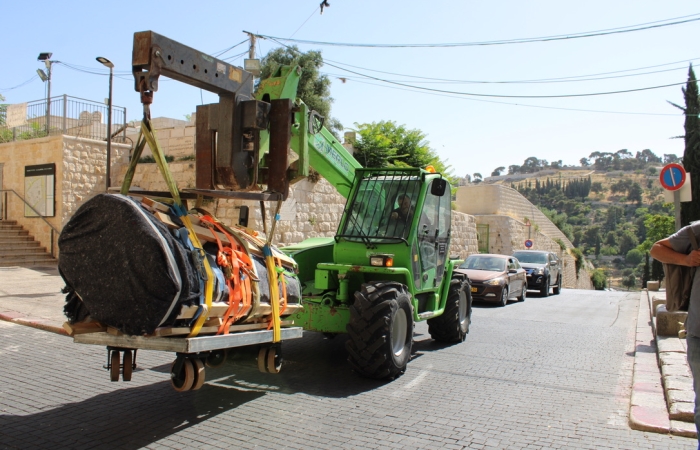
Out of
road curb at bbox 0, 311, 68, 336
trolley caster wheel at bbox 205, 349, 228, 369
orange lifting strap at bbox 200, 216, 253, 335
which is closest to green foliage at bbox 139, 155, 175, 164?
road curb at bbox 0, 311, 68, 336

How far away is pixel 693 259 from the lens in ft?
13.5

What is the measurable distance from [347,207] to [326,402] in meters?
3.07

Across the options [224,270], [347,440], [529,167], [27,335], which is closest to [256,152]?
[224,270]

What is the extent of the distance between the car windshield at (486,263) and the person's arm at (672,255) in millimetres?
12966

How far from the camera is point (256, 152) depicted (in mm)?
5098

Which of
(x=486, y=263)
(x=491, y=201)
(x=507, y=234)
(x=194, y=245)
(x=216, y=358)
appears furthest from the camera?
(x=491, y=201)

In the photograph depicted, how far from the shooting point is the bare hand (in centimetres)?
409

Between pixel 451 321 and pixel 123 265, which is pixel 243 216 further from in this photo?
pixel 451 321

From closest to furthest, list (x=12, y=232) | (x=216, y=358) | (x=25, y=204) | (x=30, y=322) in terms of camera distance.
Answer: (x=216, y=358) → (x=30, y=322) → (x=12, y=232) → (x=25, y=204)

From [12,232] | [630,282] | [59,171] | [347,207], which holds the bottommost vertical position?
[630,282]

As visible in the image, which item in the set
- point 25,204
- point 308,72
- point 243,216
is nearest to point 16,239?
point 25,204

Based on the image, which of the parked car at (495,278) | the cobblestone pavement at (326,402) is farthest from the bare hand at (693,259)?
the parked car at (495,278)

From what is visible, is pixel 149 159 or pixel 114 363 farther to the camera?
pixel 149 159

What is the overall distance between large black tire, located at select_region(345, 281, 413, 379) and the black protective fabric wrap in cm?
268
